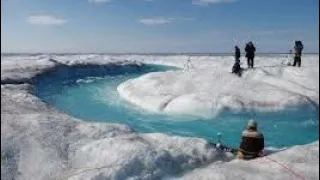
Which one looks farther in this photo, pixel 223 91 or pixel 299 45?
pixel 299 45

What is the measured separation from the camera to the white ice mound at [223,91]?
2270cm

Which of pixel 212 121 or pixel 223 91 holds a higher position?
pixel 223 91

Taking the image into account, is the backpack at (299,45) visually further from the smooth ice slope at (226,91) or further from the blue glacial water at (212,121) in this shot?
the blue glacial water at (212,121)

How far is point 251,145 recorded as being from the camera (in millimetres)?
11359

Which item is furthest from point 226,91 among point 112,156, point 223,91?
point 112,156

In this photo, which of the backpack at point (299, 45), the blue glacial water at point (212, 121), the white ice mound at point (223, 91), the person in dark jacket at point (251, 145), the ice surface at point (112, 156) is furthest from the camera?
the backpack at point (299, 45)

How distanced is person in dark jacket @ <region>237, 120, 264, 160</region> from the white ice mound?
10822 mm

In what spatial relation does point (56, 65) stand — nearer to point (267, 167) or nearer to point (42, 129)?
point (42, 129)

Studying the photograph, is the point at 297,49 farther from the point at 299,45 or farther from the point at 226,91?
the point at 226,91

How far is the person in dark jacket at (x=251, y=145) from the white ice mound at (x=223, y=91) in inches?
426

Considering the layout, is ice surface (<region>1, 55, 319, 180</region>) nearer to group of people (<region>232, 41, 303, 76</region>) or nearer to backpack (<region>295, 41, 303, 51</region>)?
group of people (<region>232, 41, 303, 76</region>)

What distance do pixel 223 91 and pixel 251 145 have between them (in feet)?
43.4

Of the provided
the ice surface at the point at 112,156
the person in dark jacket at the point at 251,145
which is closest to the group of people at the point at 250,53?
the ice surface at the point at 112,156

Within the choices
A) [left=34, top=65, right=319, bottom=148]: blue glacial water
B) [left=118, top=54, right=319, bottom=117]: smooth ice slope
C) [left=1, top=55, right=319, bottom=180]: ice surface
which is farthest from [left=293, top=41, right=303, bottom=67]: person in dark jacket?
[left=1, top=55, right=319, bottom=180]: ice surface
